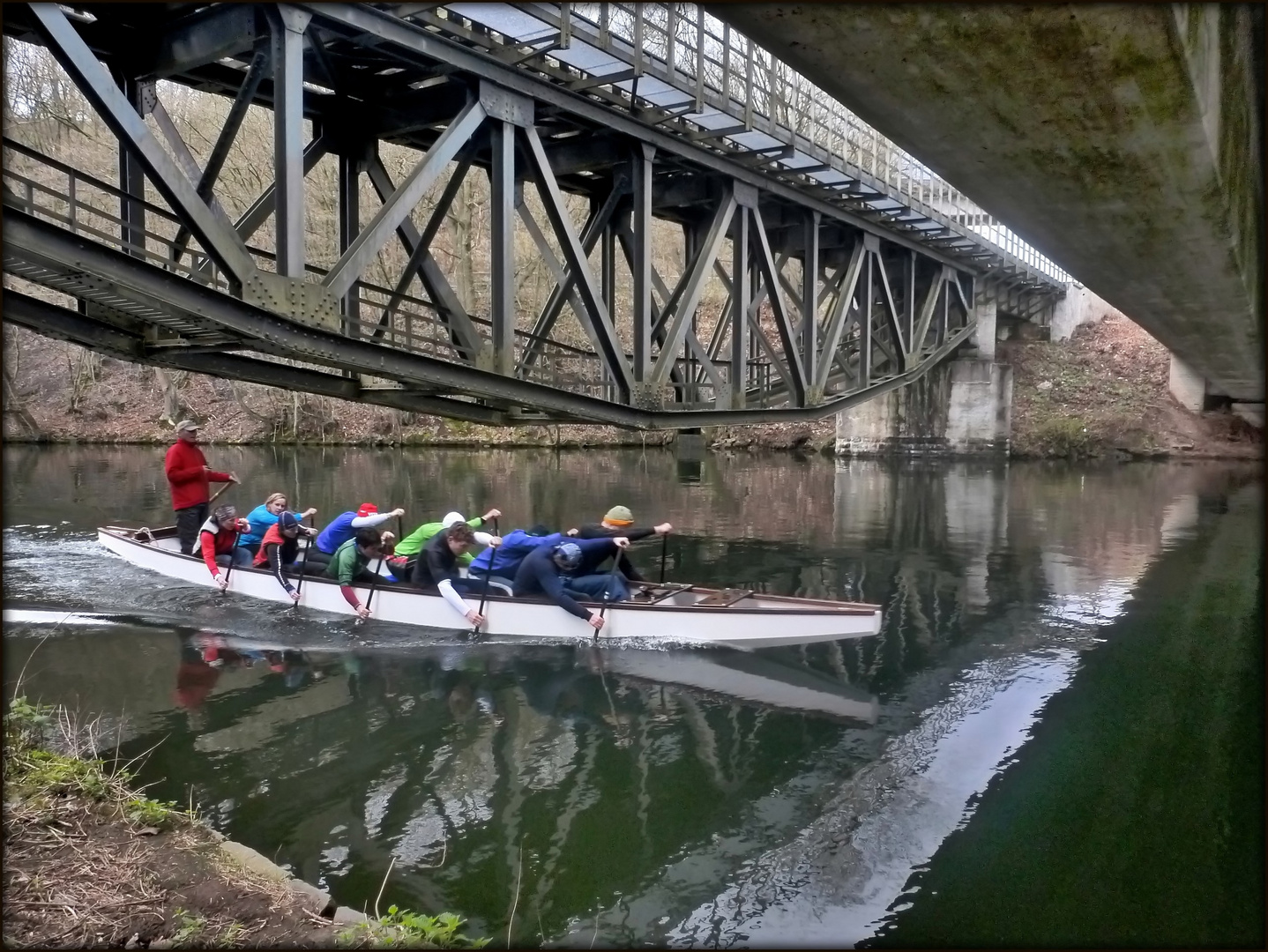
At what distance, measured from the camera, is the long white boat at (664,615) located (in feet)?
34.0

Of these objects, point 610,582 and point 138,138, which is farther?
point 610,582

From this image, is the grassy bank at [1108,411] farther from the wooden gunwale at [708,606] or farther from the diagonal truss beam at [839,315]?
the wooden gunwale at [708,606]

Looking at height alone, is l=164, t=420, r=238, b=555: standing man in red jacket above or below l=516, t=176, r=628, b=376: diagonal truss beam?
below

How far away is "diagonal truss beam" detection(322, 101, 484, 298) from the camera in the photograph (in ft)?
29.1

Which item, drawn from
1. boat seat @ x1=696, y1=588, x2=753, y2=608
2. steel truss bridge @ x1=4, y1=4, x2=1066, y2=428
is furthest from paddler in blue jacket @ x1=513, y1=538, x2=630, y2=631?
steel truss bridge @ x1=4, y1=4, x2=1066, y2=428

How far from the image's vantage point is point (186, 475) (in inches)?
545

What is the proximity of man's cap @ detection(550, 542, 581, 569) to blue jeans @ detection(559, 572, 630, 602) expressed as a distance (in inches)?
8.2

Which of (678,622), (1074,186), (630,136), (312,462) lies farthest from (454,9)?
(312,462)

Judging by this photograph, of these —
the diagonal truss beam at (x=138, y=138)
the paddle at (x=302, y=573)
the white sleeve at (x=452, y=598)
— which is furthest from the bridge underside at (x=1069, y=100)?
the paddle at (x=302, y=573)

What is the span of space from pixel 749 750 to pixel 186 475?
31.5 feet

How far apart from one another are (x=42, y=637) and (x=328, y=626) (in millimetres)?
3207

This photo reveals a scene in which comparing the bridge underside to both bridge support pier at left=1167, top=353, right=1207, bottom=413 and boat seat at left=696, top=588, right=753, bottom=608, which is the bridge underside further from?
bridge support pier at left=1167, top=353, right=1207, bottom=413

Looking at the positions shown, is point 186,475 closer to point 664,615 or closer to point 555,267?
point 555,267

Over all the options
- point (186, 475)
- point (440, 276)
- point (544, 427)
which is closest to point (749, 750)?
point (440, 276)
